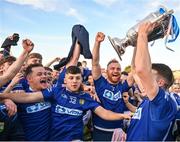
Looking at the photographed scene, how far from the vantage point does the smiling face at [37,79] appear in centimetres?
483

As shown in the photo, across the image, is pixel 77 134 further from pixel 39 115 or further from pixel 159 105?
pixel 159 105

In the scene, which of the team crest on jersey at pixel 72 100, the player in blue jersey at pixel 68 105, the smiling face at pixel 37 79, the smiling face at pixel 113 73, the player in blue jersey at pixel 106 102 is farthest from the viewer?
the smiling face at pixel 113 73

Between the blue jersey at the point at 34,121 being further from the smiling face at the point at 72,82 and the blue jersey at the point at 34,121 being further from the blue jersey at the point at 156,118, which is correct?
the blue jersey at the point at 156,118

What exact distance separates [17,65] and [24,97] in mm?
413

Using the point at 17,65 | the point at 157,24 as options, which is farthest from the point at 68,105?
the point at 157,24

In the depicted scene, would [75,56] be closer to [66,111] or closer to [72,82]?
[72,82]

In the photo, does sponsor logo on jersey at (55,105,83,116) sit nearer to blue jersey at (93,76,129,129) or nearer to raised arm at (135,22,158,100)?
blue jersey at (93,76,129,129)

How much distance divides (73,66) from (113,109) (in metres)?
1.32

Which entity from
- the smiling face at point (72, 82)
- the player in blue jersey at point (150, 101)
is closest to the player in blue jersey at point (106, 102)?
the smiling face at point (72, 82)

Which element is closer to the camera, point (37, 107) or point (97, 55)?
point (37, 107)

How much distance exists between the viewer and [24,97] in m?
4.38

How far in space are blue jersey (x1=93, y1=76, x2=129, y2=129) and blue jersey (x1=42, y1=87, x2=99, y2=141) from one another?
1.07m

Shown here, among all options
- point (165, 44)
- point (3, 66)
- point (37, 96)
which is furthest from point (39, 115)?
point (165, 44)

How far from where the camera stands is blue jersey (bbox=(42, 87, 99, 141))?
449cm
